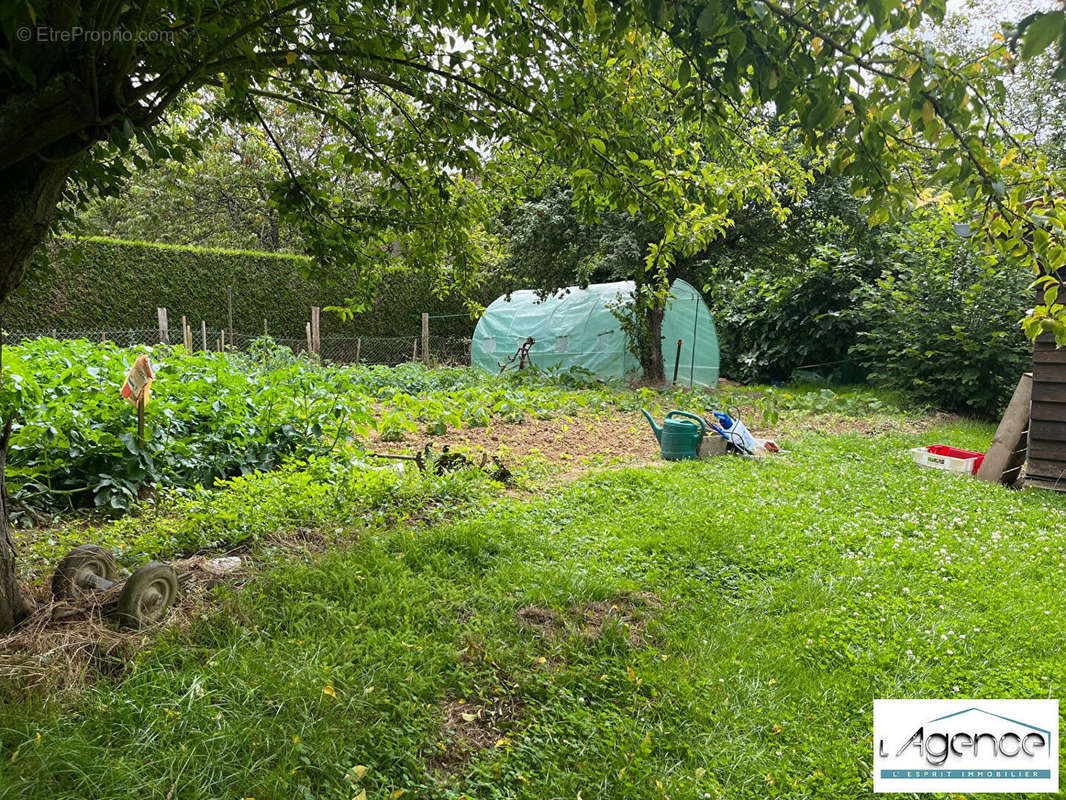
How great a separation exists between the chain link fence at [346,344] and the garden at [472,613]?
887cm

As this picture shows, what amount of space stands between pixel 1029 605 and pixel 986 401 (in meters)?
7.99

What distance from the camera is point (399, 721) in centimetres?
237

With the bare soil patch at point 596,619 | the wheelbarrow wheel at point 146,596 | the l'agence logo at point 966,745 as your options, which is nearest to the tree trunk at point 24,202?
the wheelbarrow wheel at point 146,596

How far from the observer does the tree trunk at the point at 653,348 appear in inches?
551

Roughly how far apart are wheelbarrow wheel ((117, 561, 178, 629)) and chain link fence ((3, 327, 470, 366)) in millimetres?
11660

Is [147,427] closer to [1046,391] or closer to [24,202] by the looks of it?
[24,202]

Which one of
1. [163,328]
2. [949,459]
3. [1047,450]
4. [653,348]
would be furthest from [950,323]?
[163,328]

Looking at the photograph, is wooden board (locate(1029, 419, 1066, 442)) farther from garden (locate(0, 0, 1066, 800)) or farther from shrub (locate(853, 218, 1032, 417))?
shrub (locate(853, 218, 1032, 417))

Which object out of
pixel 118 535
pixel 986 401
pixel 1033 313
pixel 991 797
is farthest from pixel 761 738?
pixel 986 401

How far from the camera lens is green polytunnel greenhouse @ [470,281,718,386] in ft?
46.2

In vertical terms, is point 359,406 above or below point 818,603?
above

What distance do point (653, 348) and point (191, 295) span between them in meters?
10.9

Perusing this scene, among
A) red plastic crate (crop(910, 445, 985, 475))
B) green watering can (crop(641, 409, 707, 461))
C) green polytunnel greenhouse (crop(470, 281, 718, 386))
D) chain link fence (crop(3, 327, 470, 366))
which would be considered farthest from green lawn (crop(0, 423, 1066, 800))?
chain link fence (crop(3, 327, 470, 366))

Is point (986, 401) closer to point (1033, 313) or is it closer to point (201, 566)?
point (1033, 313)
